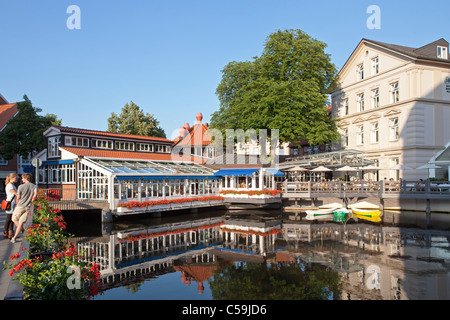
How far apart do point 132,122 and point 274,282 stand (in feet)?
151

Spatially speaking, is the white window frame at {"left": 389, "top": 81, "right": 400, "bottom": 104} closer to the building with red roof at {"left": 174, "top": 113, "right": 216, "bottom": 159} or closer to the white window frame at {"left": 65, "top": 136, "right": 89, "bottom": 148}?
the building with red roof at {"left": 174, "top": 113, "right": 216, "bottom": 159}

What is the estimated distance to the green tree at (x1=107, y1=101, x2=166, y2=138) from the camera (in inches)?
2062

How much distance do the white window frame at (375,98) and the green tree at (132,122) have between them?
104 feet

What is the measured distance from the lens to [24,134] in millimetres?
36844

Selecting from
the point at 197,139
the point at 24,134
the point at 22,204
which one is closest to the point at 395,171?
the point at 197,139

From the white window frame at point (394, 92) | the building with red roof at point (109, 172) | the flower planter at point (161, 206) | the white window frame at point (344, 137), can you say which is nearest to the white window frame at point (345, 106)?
the white window frame at point (344, 137)

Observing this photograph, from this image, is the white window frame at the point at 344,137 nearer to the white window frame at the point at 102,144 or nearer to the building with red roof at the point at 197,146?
the building with red roof at the point at 197,146

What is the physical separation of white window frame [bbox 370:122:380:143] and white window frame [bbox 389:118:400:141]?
6.67ft

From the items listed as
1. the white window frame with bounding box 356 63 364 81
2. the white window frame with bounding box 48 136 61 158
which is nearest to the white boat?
the white window frame with bounding box 356 63 364 81

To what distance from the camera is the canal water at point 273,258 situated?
10594 mm

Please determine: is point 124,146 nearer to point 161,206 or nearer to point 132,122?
point 161,206

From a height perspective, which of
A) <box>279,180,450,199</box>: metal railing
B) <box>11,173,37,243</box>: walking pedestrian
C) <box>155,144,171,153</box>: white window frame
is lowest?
<box>279,180,450,199</box>: metal railing

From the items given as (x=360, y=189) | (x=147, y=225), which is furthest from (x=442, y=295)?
(x=360, y=189)
